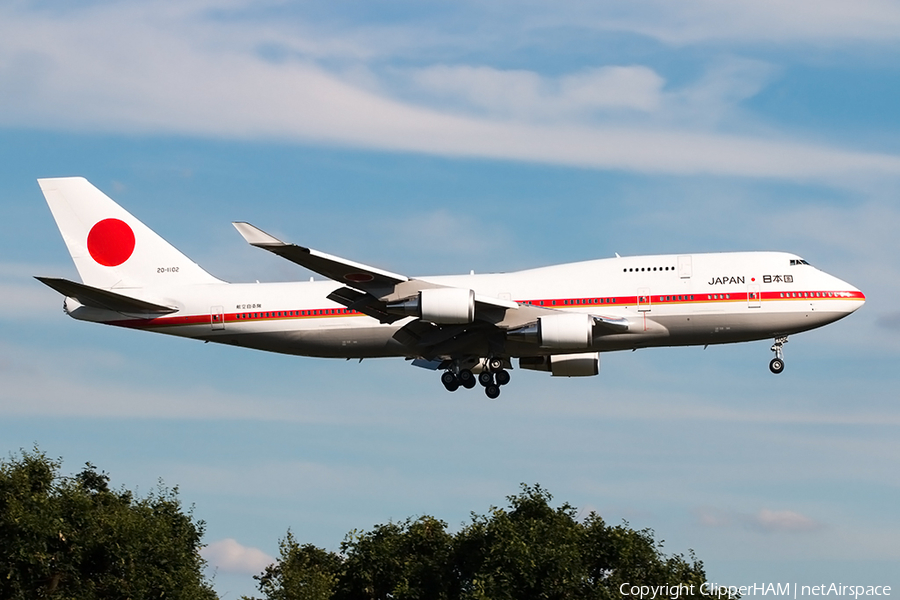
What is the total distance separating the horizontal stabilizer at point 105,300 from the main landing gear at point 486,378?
35.6ft

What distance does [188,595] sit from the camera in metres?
53.5

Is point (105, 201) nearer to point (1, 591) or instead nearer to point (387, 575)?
point (1, 591)

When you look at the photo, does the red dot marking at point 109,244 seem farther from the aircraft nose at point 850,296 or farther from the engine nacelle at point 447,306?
the aircraft nose at point 850,296

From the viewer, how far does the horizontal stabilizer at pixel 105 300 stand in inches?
1975

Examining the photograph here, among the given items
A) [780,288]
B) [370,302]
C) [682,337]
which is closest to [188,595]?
[370,302]

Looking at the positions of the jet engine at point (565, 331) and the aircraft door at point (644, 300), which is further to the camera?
the aircraft door at point (644, 300)

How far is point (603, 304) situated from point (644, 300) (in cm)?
150

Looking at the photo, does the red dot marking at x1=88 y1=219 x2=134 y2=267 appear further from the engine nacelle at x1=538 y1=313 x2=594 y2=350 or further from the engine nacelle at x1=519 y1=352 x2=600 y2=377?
the engine nacelle at x1=538 y1=313 x2=594 y2=350

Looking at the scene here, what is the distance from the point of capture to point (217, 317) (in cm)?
5216

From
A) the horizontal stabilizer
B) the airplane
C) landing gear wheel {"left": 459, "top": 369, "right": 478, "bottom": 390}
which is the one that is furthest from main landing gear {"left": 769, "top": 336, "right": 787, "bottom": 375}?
the horizontal stabilizer

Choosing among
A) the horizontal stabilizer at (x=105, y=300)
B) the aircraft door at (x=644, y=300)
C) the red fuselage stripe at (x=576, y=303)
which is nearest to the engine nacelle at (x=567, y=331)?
the red fuselage stripe at (x=576, y=303)

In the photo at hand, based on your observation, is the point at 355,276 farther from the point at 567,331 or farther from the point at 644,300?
the point at 644,300

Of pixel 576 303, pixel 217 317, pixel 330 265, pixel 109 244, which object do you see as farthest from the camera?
pixel 109 244

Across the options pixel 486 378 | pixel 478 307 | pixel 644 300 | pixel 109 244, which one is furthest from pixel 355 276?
pixel 109 244
